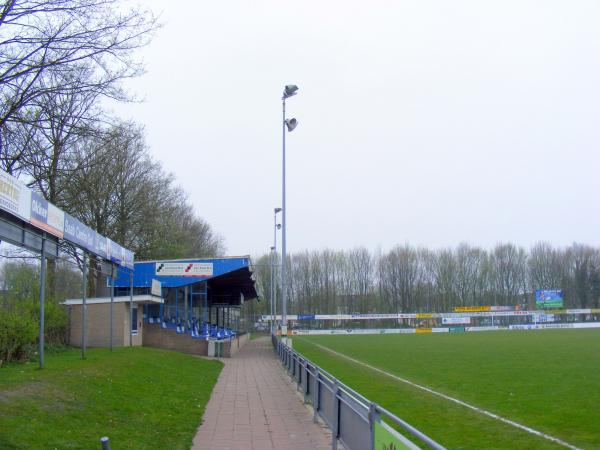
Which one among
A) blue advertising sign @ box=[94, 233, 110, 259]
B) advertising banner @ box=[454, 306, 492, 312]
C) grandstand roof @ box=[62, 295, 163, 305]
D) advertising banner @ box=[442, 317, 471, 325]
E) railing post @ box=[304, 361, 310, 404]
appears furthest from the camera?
advertising banner @ box=[454, 306, 492, 312]

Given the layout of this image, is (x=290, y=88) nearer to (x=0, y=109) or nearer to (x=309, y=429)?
(x=0, y=109)

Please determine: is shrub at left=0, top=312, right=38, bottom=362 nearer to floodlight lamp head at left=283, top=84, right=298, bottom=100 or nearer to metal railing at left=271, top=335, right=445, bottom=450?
metal railing at left=271, top=335, right=445, bottom=450

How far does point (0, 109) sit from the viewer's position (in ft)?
49.5

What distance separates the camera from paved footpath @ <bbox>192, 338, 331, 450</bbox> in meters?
9.45

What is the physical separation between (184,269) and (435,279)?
293 feet

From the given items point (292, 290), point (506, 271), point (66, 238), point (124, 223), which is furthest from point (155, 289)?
point (506, 271)

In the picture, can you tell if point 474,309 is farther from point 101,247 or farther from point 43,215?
point 43,215

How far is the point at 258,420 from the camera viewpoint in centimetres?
1179

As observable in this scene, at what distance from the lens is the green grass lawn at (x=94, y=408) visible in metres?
8.30

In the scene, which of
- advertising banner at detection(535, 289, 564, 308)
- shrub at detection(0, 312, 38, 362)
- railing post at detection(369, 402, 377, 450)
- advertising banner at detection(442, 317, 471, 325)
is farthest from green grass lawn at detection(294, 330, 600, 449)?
advertising banner at detection(535, 289, 564, 308)

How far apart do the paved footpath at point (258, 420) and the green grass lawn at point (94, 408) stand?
0.35 metres

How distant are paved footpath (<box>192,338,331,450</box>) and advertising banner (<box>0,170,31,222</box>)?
212 inches

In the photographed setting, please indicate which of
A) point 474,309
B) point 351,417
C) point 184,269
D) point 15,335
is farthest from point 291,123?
point 474,309

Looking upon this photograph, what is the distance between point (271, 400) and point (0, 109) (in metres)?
9.74
